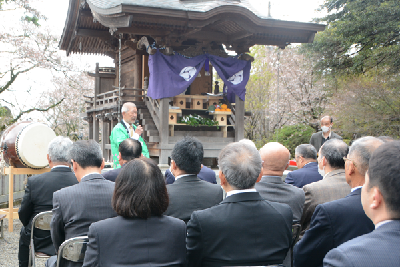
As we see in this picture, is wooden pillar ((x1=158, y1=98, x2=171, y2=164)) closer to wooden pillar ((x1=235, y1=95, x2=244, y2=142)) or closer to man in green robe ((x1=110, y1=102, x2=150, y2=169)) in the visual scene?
wooden pillar ((x1=235, y1=95, x2=244, y2=142))

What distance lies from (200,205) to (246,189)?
0.59 metres

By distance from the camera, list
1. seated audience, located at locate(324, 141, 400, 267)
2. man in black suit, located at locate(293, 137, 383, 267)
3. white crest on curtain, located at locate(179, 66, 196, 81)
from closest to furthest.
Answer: seated audience, located at locate(324, 141, 400, 267) < man in black suit, located at locate(293, 137, 383, 267) < white crest on curtain, located at locate(179, 66, 196, 81)

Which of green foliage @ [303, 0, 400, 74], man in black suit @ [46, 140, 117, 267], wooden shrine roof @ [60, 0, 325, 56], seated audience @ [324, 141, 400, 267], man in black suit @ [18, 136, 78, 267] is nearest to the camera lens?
seated audience @ [324, 141, 400, 267]

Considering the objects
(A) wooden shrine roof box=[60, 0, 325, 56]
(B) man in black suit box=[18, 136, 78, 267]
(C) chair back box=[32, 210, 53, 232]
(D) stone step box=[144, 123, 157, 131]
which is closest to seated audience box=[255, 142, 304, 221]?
(C) chair back box=[32, 210, 53, 232]

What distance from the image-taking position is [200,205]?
2639 millimetres

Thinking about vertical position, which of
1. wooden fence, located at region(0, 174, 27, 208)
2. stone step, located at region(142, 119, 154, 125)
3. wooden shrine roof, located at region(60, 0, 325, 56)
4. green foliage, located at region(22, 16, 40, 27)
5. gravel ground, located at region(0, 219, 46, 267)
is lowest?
gravel ground, located at region(0, 219, 46, 267)

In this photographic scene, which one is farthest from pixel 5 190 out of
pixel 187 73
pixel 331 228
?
pixel 331 228

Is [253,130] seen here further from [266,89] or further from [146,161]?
[146,161]

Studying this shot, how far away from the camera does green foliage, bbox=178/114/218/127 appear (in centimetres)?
939

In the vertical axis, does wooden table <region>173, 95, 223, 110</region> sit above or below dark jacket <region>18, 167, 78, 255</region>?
above

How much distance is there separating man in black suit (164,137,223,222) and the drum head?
358 cm

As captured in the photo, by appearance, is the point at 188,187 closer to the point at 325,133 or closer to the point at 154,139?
the point at 325,133

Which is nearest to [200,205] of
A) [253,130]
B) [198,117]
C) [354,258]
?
[354,258]

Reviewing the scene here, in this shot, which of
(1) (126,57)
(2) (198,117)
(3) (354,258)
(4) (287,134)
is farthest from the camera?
(4) (287,134)
